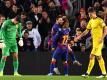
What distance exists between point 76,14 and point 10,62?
361 cm

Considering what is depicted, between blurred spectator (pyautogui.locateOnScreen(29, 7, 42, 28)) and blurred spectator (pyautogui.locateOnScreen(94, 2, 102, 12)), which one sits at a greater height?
blurred spectator (pyautogui.locateOnScreen(94, 2, 102, 12))

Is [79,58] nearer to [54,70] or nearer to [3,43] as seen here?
[54,70]

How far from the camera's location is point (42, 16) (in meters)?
25.8

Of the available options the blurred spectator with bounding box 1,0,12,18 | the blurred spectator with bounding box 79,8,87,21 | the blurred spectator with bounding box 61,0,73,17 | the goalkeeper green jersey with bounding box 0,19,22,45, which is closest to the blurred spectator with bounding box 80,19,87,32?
the blurred spectator with bounding box 79,8,87,21

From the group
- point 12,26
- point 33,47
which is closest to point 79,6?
point 33,47

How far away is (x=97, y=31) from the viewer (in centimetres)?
2145

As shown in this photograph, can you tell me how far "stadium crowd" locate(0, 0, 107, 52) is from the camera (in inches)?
973

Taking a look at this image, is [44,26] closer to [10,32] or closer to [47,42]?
[47,42]

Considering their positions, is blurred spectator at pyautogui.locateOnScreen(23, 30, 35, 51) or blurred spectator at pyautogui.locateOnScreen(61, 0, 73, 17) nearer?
blurred spectator at pyautogui.locateOnScreen(23, 30, 35, 51)

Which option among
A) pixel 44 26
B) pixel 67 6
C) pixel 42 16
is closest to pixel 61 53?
pixel 44 26

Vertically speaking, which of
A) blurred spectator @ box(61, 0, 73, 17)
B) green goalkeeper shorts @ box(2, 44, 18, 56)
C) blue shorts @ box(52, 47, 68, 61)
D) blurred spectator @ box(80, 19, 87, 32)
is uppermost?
blurred spectator @ box(61, 0, 73, 17)

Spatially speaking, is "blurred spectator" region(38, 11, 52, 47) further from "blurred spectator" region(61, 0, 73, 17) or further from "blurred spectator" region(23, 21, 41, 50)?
"blurred spectator" region(61, 0, 73, 17)

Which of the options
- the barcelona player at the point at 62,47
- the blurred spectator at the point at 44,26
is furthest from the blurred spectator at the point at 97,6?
the barcelona player at the point at 62,47

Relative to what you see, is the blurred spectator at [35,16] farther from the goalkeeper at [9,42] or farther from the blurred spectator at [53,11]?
the goalkeeper at [9,42]
